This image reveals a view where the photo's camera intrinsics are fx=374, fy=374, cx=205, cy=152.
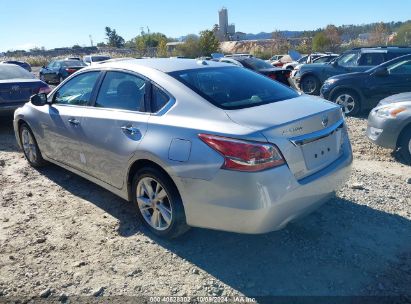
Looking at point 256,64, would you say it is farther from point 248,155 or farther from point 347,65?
point 248,155

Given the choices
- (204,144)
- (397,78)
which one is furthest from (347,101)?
(204,144)

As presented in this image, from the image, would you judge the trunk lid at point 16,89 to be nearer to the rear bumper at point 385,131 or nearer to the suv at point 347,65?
the rear bumper at point 385,131

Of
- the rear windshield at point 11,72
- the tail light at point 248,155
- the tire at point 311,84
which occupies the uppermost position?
the rear windshield at point 11,72

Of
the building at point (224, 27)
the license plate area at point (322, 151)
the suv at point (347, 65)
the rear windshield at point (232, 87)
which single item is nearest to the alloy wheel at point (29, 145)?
the rear windshield at point (232, 87)

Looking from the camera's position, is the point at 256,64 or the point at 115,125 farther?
the point at 256,64

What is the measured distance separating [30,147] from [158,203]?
10.2 ft

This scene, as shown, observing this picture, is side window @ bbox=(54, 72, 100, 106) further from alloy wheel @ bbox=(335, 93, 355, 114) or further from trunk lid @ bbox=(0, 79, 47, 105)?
alloy wheel @ bbox=(335, 93, 355, 114)

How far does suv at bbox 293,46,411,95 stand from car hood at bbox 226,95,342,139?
8.33 meters

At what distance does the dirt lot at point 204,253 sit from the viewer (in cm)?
286

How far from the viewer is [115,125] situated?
359cm

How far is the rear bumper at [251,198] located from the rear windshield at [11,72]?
23.3 feet

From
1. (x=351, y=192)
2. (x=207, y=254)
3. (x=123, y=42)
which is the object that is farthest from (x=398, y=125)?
(x=123, y=42)

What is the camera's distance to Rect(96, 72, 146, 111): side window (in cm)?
354

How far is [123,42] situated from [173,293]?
110 m
